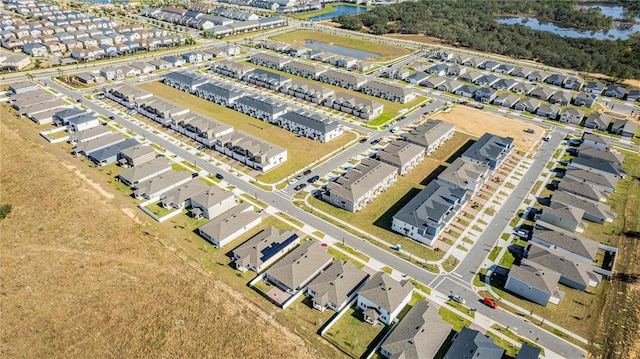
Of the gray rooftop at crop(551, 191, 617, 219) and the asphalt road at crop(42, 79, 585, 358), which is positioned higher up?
the gray rooftop at crop(551, 191, 617, 219)

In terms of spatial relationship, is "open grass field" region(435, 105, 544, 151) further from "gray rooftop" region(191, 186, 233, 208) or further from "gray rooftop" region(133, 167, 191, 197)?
"gray rooftop" region(133, 167, 191, 197)

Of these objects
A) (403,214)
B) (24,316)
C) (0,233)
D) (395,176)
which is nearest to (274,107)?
(395,176)

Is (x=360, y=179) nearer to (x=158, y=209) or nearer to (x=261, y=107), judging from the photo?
(x=158, y=209)

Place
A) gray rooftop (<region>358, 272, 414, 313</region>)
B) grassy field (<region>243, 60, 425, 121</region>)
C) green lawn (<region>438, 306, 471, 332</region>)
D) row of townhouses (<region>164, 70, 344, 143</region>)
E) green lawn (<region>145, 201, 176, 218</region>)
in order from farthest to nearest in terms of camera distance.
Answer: grassy field (<region>243, 60, 425, 121</region>) < row of townhouses (<region>164, 70, 344, 143</region>) < green lawn (<region>145, 201, 176, 218</region>) < green lawn (<region>438, 306, 471, 332</region>) < gray rooftop (<region>358, 272, 414, 313</region>)

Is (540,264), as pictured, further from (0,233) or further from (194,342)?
(0,233)

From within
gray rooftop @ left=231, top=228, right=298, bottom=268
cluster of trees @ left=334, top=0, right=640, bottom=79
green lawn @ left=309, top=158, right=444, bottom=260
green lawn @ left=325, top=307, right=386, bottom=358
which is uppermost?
cluster of trees @ left=334, top=0, right=640, bottom=79

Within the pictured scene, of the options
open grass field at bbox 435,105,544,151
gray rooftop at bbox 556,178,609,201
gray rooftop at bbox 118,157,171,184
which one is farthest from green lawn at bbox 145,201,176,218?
gray rooftop at bbox 556,178,609,201

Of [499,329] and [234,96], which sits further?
[234,96]

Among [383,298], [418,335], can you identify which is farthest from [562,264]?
[383,298]
